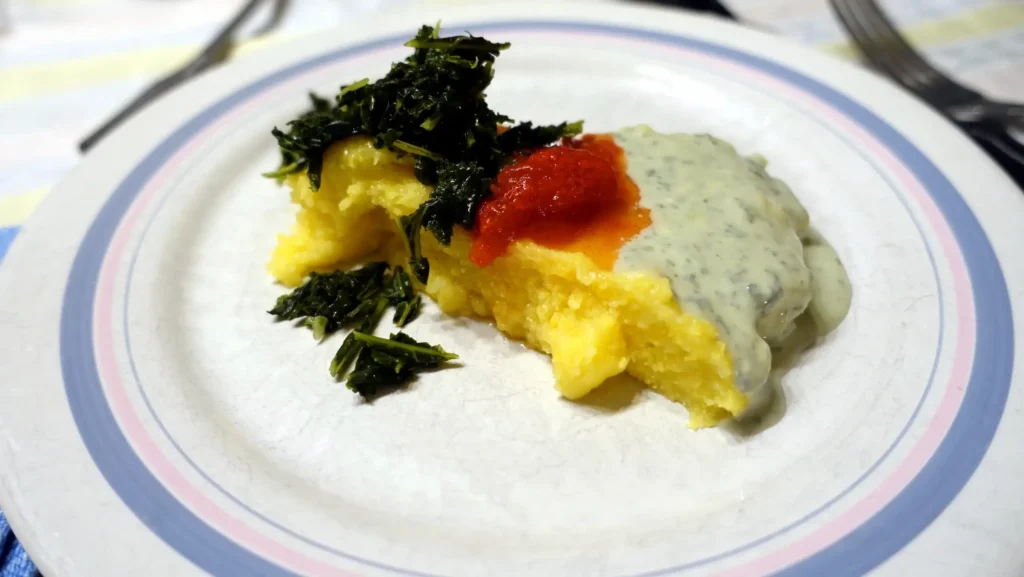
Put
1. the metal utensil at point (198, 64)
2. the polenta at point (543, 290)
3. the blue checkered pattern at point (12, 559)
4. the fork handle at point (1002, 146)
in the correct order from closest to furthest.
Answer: the blue checkered pattern at point (12, 559)
the polenta at point (543, 290)
the fork handle at point (1002, 146)
the metal utensil at point (198, 64)

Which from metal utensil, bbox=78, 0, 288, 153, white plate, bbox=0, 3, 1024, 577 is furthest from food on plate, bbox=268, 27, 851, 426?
metal utensil, bbox=78, 0, 288, 153

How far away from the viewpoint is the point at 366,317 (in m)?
2.99

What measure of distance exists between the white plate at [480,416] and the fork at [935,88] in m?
0.59

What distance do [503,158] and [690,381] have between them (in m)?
1.10

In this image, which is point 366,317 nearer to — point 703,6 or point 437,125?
point 437,125

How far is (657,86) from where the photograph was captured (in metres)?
4.00

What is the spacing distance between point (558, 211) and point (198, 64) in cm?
290

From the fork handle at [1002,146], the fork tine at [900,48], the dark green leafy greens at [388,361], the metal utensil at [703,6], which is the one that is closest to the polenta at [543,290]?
the dark green leafy greens at [388,361]

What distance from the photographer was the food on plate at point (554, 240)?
8.39 ft

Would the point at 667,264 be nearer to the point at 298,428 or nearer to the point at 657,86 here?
the point at 298,428

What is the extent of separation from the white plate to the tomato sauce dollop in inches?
18.7

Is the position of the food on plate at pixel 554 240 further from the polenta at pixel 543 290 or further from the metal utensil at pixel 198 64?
the metal utensil at pixel 198 64

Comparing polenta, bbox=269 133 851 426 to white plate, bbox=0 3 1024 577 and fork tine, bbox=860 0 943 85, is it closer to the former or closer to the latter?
white plate, bbox=0 3 1024 577

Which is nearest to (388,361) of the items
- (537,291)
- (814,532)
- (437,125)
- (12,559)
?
(537,291)
